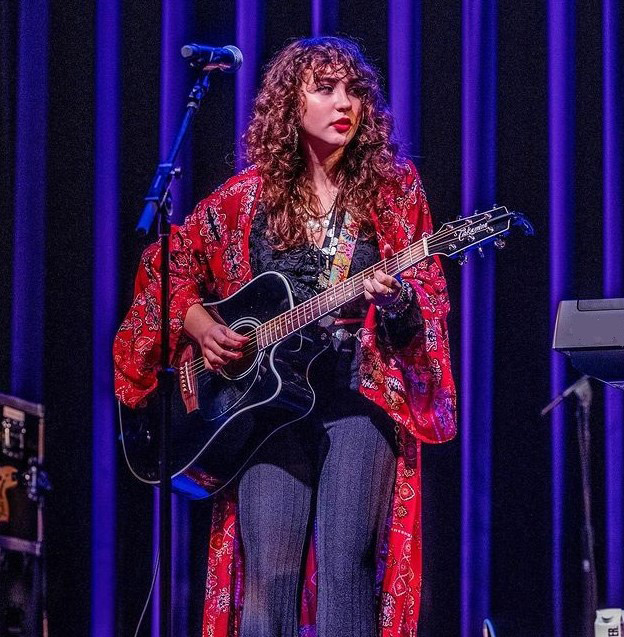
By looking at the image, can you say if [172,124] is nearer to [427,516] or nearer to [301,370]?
[301,370]

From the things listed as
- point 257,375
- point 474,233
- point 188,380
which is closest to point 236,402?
point 257,375

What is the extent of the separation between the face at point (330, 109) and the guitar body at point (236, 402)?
0.38 meters

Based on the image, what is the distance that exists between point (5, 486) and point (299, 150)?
127 centimetres

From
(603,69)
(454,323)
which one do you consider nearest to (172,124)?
(454,323)

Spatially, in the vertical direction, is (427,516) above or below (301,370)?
below

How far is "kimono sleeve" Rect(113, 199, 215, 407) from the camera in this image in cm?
262

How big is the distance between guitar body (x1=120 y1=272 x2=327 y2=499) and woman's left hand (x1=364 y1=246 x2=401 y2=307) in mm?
211

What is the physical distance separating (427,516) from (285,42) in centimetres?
143

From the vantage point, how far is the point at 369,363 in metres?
2.34

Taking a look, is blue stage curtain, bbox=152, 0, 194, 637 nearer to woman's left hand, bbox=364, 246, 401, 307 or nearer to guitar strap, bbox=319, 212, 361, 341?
guitar strap, bbox=319, 212, 361, 341

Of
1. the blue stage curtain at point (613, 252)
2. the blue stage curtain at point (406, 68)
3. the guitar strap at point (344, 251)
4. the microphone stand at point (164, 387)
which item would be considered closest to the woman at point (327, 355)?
the guitar strap at point (344, 251)

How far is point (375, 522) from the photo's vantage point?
7.62 feet

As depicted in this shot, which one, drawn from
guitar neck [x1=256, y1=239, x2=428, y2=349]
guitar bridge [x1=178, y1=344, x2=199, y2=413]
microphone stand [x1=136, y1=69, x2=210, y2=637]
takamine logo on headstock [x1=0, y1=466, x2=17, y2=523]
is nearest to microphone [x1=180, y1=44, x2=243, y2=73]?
microphone stand [x1=136, y1=69, x2=210, y2=637]

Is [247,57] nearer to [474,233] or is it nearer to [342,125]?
[342,125]
